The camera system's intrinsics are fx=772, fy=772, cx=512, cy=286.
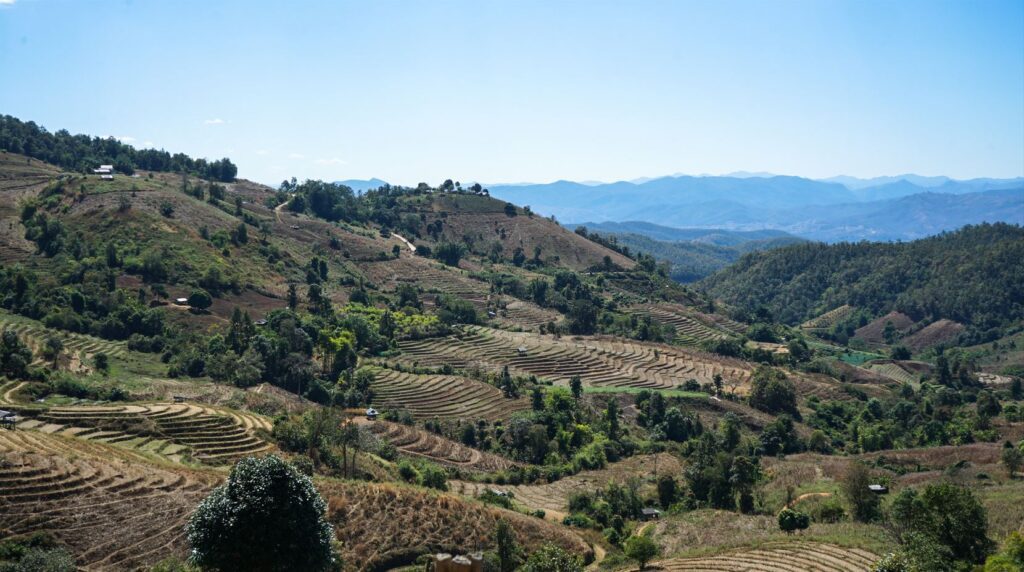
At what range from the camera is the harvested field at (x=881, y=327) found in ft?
472

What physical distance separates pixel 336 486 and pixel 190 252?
67.4 meters

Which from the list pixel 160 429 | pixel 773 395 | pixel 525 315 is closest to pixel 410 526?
pixel 160 429

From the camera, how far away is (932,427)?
217ft

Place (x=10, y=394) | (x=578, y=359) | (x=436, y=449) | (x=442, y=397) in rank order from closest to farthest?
(x=10, y=394) < (x=436, y=449) < (x=442, y=397) < (x=578, y=359)

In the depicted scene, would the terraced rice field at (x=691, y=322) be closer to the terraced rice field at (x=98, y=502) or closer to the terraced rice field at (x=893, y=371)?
the terraced rice field at (x=893, y=371)

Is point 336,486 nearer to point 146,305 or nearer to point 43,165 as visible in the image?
point 146,305

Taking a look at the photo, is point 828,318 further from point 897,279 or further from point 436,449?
Answer: point 436,449

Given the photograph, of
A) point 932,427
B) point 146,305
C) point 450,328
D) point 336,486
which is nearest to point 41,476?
point 336,486

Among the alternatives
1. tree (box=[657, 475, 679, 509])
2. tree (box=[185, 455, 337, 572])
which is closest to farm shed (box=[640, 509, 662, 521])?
tree (box=[657, 475, 679, 509])

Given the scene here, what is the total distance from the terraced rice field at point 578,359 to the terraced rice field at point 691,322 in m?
15.1

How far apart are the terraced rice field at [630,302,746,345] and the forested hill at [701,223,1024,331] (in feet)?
120

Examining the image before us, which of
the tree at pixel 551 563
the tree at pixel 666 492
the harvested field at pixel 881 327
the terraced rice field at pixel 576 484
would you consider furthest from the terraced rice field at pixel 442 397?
the harvested field at pixel 881 327

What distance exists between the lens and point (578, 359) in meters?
82.4

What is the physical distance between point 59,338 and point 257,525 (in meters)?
51.0
